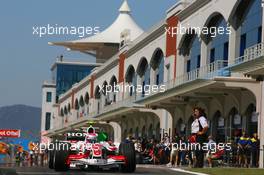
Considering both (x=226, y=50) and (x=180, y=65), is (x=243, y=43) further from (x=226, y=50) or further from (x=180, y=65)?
(x=180, y=65)

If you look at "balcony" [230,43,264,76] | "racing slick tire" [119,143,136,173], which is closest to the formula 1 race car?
"racing slick tire" [119,143,136,173]

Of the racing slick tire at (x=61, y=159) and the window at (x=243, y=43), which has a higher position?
the window at (x=243, y=43)

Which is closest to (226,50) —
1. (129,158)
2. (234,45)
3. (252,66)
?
(234,45)

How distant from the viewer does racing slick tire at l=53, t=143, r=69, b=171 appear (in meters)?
19.6

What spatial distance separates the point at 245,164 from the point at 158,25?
921 inches

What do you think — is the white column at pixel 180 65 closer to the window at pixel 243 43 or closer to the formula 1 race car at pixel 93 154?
the window at pixel 243 43

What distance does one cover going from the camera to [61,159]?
64.4 feet

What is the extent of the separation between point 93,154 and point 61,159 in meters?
0.96

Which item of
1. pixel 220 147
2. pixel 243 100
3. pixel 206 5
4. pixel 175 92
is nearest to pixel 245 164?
pixel 220 147

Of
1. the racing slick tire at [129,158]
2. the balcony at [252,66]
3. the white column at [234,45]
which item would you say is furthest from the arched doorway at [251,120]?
the racing slick tire at [129,158]

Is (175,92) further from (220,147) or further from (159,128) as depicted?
(159,128)

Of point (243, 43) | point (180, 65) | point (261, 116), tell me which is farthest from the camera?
point (180, 65)

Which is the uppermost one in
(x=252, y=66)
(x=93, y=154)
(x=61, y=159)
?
(x=252, y=66)

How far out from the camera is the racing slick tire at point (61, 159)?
19.6m
